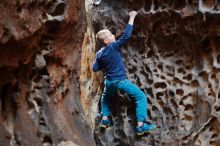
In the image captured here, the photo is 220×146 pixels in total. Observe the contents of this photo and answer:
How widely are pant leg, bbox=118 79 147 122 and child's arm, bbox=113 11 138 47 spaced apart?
0.42 meters

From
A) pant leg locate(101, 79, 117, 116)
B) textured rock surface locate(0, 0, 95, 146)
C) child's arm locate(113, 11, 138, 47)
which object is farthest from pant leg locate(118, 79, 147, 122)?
textured rock surface locate(0, 0, 95, 146)

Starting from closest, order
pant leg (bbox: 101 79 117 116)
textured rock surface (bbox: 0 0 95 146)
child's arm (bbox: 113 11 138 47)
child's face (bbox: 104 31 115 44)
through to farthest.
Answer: textured rock surface (bbox: 0 0 95 146) → child's arm (bbox: 113 11 138 47) → child's face (bbox: 104 31 115 44) → pant leg (bbox: 101 79 117 116)

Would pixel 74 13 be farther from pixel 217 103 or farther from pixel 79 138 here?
pixel 217 103

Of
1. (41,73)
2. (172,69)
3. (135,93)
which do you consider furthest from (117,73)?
(41,73)

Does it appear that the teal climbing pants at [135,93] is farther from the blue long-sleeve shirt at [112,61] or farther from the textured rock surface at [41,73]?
the textured rock surface at [41,73]

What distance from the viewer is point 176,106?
4586 millimetres

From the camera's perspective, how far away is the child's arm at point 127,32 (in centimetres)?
424

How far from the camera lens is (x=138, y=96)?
14.6ft

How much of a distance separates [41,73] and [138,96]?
133 centimetres

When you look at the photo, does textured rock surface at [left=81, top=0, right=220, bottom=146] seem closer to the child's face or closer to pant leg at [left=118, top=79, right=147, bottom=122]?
pant leg at [left=118, top=79, right=147, bottom=122]

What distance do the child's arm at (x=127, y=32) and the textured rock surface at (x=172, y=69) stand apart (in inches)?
6.6

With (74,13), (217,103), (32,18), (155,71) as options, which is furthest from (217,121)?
(32,18)

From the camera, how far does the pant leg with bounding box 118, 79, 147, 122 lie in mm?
4426

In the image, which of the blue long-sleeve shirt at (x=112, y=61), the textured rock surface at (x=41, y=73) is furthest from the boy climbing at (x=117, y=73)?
the textured rock surface at (x=41, y=73)
